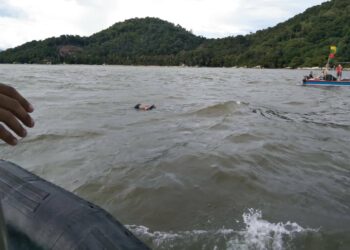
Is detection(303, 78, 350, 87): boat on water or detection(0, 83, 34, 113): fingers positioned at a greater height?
detection(0, 83, 34, 113): fingers

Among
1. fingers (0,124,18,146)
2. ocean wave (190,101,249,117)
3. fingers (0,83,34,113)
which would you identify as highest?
fingers (0,83,34,113)

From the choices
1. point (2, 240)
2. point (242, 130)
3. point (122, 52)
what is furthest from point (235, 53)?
point (2, 240)

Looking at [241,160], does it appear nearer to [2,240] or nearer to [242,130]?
[242,130]

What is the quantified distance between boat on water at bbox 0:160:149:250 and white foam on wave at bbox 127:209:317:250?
4.96 ft

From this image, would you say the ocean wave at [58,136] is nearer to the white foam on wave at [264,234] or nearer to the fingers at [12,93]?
the white foam on wave at [264,234]

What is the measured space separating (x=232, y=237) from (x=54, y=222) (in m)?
2.33

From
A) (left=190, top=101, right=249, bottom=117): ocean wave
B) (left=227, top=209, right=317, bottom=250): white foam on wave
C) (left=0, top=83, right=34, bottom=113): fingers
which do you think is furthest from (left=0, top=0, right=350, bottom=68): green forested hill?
(left=0, top=83, right=34, bottom=113): fingers

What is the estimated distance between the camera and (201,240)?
4133 mm

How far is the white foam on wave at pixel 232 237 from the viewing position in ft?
13.2

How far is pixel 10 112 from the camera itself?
152cm

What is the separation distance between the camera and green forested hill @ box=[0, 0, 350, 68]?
373 feet

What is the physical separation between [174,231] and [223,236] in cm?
62

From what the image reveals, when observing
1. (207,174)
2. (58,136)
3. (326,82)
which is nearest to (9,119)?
(207,174)

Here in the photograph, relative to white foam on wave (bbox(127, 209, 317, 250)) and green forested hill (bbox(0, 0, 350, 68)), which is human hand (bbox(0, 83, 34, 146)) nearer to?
white foam on wave (bbox(127, 209, 317, 250))
